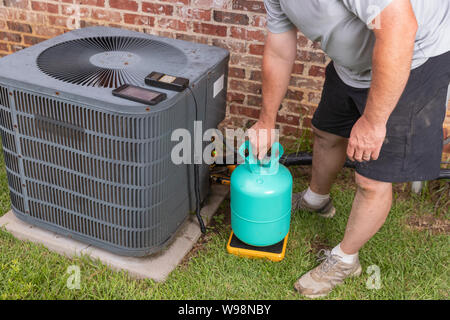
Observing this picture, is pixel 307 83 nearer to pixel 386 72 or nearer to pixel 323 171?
pixel 323 171

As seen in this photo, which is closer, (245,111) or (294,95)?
(294,95)

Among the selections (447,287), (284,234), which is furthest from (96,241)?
(447,287)

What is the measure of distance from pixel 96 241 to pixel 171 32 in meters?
1.34

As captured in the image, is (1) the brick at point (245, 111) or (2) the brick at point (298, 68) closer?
(2) the brick at point (298, 68)

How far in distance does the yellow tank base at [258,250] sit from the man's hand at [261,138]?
437mm

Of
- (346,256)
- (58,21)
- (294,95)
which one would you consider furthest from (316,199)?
(58,21)

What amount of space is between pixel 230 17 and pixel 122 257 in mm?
1423

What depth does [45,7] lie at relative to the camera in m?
2.93

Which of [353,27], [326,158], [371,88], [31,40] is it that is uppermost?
[353,27]

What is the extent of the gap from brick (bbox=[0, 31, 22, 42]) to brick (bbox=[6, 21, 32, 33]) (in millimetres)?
37

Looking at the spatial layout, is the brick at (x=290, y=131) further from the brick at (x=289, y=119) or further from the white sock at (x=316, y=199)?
the white sock at (x=316, y=199)

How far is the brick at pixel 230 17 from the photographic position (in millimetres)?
2617

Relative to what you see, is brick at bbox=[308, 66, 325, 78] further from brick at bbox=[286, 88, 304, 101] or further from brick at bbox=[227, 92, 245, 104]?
brick at bbox=[227, 92, 245, 104]

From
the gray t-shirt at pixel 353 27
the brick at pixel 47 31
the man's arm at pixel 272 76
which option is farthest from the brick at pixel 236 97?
the brick at pixel 47 31
